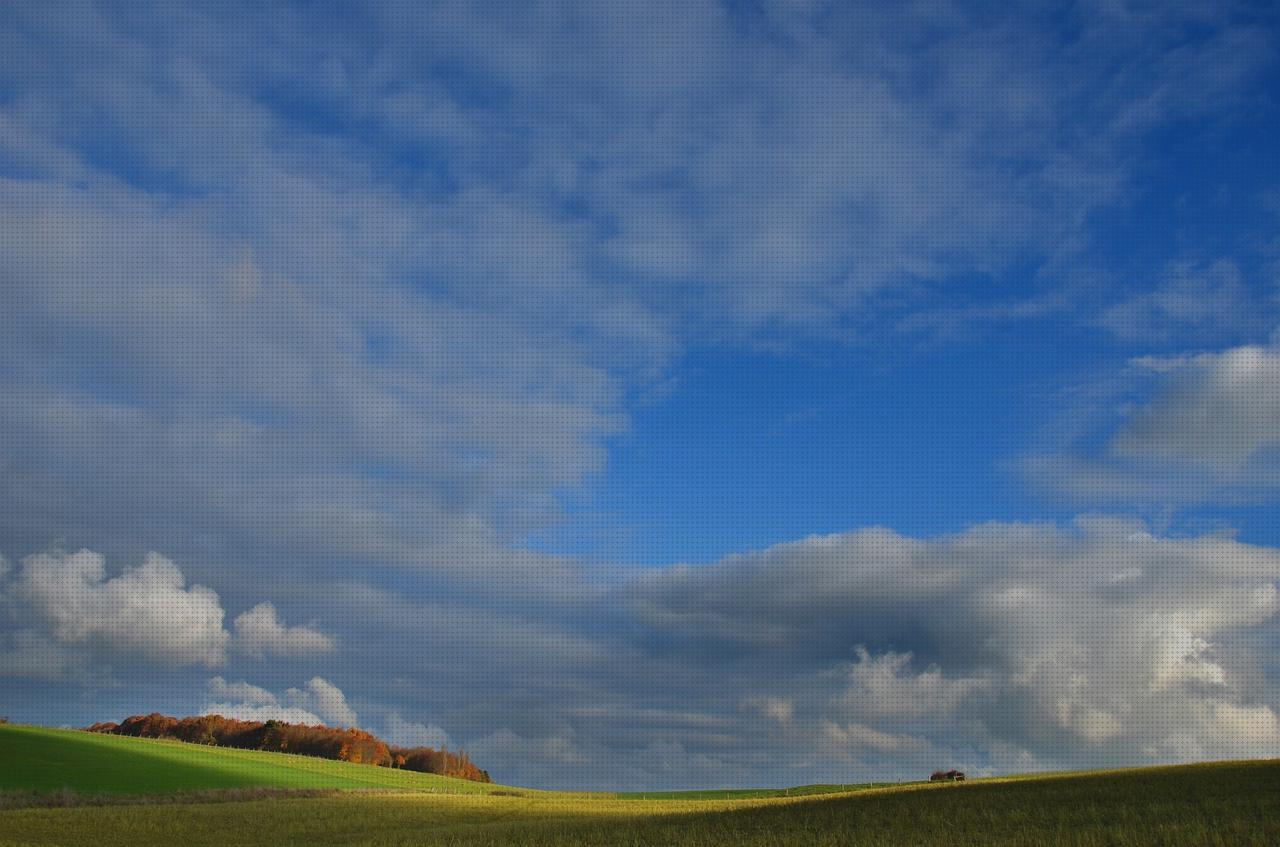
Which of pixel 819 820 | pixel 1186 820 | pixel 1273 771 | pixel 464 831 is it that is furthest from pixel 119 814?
pixel 1273 771

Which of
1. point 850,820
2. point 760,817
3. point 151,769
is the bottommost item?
point 151,769

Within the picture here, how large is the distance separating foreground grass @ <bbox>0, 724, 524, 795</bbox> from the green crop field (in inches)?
33.3

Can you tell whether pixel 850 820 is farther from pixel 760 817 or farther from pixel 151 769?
pixel 151 769

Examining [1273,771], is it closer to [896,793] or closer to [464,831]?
[896,793]

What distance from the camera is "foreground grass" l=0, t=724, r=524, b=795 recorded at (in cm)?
9169

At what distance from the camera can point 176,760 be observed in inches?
4749

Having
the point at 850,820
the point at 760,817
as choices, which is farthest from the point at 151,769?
the point at 850,820

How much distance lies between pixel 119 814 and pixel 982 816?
62.1 m

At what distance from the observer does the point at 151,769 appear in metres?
109

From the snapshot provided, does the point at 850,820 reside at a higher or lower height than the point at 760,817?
higher

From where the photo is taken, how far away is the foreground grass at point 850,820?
38750 mm

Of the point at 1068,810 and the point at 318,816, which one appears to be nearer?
the point at 1068,810

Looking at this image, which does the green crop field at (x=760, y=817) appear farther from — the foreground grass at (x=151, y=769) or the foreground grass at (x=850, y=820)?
the foreground grass at (x=151, y=769)

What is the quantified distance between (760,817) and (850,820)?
8.20 meters
